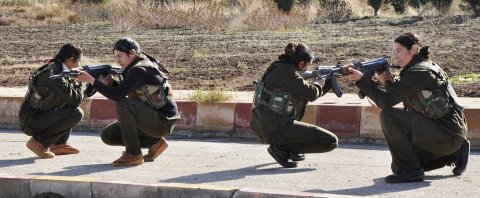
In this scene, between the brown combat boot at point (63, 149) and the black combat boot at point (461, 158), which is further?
the brown combat boot at point (63, 149)

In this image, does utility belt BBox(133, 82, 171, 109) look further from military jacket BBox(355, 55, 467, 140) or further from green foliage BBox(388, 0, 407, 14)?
green foliage BBox(388, 0, 407, 14)

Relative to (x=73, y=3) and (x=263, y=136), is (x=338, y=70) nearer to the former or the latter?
(x=263, y=136)

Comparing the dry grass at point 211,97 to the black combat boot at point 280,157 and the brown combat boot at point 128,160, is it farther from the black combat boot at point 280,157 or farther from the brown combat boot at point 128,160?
the black combat boot at point 280,157

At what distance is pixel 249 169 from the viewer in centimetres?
970

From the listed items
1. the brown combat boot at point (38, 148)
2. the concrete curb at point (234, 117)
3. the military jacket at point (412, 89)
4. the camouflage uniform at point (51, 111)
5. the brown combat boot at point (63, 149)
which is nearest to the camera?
the military jacket at point (412, 89)

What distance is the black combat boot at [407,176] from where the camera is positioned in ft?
28.5

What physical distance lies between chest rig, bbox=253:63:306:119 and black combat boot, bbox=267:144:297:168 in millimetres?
340

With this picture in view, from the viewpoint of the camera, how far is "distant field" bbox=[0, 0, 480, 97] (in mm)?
18266

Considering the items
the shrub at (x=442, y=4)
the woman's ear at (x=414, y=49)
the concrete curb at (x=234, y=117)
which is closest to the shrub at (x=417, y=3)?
the shrub at (x=442, y=4)

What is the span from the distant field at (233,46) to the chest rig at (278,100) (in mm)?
5480

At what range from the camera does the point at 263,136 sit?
966 centimetres

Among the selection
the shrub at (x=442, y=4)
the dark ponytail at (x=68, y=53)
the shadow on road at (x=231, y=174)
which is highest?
the dark ponytail at (x=68, y=53)

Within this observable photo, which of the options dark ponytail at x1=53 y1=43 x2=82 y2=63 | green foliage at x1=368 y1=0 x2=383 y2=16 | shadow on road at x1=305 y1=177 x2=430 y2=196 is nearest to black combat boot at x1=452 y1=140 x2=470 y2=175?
shadow on road at x1=305 y1=177 x2=430 y2=196

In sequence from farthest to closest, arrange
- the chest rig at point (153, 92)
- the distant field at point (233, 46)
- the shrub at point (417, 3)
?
the shrub at point (417, 3) < the distant field at point (233, 46) < the chest rig at point (153, 92)
